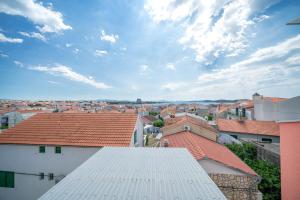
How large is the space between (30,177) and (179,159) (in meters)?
13.0

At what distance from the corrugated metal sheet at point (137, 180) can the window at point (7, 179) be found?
11.1 metres

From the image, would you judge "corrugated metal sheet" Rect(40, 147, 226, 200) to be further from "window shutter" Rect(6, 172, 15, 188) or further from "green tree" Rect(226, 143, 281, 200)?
"green tree" Rect(226, 143, 281, 200)

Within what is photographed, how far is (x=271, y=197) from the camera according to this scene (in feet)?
53.7

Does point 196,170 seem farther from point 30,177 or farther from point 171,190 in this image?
point 30,177

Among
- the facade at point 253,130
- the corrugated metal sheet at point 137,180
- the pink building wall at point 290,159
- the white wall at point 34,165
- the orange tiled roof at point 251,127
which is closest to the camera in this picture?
the corrugated metal sheet at point 137,180

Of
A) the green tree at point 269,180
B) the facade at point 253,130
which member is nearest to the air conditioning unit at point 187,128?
the green tree at point 269,180

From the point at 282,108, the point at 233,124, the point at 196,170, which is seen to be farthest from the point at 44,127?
the point at 233,124

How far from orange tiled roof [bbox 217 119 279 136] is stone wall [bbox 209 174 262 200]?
2595cm

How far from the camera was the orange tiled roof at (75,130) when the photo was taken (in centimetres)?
1502

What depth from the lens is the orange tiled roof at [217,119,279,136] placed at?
35062 millimetres

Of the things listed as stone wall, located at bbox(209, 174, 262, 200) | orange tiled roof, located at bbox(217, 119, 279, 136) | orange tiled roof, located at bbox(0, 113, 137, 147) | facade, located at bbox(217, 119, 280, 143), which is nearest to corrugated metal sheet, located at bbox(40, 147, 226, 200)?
stone wall, located at bbox(209, 174, 262, 200)

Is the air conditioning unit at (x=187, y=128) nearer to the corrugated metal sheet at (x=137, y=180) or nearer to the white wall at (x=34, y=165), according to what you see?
the white wall at (x=34, y=165)

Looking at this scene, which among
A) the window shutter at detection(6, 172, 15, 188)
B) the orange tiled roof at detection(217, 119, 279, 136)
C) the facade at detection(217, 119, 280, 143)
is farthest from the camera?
the orange tiled roof at detection(217, 119, 279, 136)

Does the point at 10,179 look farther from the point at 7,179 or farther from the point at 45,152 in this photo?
the point at 45,152
